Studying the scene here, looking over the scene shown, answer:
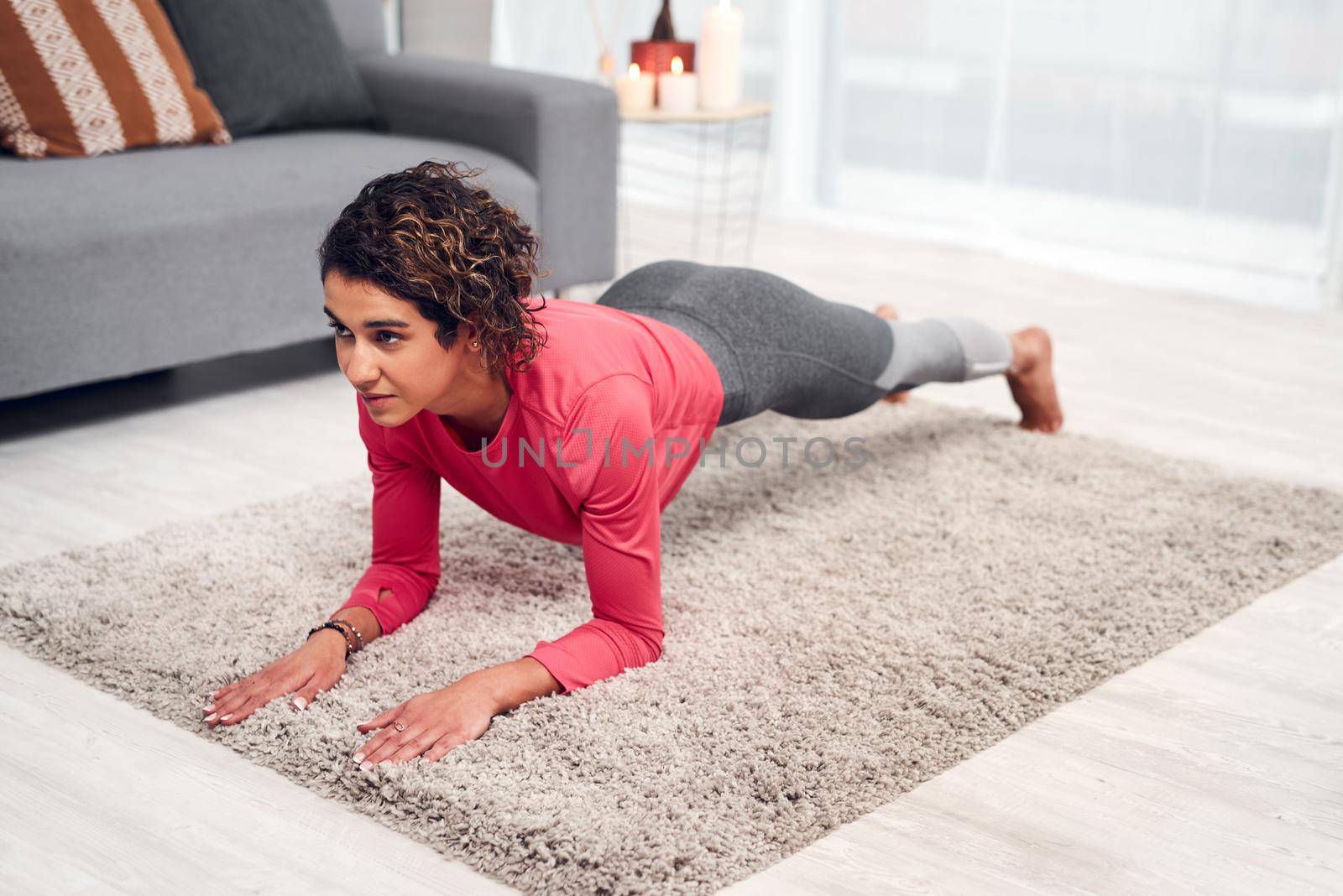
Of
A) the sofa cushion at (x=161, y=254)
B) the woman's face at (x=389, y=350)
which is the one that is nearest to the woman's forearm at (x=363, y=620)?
the woman's face at (x=389, y=350)

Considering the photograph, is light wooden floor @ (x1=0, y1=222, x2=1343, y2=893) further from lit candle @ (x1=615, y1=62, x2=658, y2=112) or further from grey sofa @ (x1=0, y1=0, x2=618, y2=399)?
lit candle @ (x1=615, y1=62, x2=658, y2=112)

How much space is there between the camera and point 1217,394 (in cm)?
281

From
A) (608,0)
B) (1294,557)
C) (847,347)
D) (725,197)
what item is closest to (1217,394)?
(1294,557)

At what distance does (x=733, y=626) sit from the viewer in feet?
5.74

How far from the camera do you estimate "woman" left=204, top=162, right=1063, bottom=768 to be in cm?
138

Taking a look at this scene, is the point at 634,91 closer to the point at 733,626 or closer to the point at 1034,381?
the point at 1034,381

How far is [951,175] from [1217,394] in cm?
159

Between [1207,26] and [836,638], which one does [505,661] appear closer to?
[836,638]

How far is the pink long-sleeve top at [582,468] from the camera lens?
4.92 feet

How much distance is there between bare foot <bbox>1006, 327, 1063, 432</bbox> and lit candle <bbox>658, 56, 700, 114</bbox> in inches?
44.3

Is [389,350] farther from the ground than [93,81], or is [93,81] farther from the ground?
[93,81]

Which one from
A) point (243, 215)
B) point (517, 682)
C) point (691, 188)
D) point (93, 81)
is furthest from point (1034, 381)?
point (691, 188)

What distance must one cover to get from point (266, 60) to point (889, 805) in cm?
227

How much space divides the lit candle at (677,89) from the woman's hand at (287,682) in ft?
6.46
